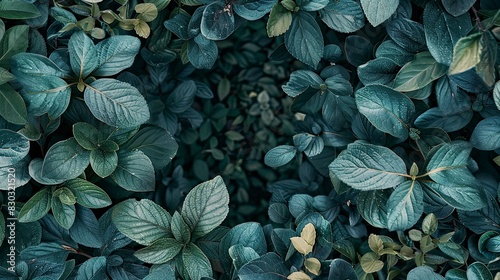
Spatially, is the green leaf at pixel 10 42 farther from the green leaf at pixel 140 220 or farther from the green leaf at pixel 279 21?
the green leaf at pixel 279 21

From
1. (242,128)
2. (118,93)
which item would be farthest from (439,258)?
(242,128)

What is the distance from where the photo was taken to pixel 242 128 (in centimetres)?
172

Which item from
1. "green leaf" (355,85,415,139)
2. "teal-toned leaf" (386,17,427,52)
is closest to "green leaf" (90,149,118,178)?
"green leaf" (355,85,415,139)

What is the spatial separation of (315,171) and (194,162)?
46 centimetres

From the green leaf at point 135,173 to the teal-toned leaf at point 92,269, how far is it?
165 mm

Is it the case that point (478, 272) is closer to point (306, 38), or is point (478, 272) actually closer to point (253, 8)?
point (306, 38)

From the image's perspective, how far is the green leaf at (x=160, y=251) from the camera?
105 cm

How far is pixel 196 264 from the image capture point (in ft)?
3.48

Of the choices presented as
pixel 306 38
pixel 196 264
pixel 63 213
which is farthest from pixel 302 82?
pixel 63 213

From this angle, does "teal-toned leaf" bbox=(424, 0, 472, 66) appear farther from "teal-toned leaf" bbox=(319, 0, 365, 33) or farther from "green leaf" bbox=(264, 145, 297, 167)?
"green leaf" bbox=(264, 145, 297, 167)

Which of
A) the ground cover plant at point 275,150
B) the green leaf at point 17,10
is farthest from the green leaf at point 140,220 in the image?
the green leaf at point 17,10

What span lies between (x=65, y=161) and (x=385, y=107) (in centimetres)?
65

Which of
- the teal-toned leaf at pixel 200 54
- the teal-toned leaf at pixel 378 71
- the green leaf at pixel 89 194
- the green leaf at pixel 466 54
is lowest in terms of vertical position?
the green leaf at pixel 89 194

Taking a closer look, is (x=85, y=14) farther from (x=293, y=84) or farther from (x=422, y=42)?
(x=422, y=42)
